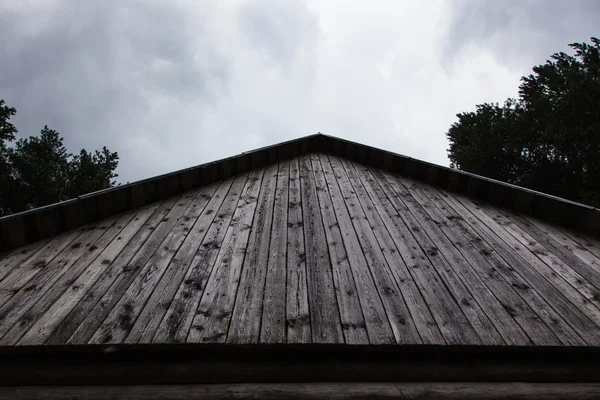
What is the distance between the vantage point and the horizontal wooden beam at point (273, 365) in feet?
4.81

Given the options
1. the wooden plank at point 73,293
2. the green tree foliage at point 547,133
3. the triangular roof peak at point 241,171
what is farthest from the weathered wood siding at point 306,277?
the green tree foliage at point 547,133

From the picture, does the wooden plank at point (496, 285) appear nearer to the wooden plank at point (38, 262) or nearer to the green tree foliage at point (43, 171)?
the wooden plank at point (38, 262)

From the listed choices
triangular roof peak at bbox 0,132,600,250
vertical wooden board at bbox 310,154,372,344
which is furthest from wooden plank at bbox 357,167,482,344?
triangular roof peak at bbox 0,132,600,250

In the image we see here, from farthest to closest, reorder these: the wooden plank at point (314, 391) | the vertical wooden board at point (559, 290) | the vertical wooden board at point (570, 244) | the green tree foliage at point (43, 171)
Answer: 1. the green tree foliage at point (43, 171)
2. the vertical wooden board at point (570, 244)
3. the vertical wooden board at point (559, 290)
4. the wooden plank at point (314, 391)

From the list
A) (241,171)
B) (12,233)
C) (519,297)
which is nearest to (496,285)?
(519,297)

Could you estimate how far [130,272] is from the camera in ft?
6.95

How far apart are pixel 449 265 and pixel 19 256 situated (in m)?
2.78

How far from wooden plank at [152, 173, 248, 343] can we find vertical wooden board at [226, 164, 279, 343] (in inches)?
8.1

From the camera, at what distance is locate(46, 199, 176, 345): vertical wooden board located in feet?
5.32

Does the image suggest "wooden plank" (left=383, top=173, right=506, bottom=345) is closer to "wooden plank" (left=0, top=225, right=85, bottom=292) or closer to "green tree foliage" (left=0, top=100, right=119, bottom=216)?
"wooden plank" (left=0, top=225, right=85, bottom=292)

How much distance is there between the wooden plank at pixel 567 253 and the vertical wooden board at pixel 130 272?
2.64m

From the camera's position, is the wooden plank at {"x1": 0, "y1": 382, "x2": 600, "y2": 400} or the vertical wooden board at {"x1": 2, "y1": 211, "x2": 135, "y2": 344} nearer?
the wooden plank at {"x1": 0, "y1": 382, "x2": 600, "y2": 400}

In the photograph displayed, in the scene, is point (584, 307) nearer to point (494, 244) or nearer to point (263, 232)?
point (494, 244)

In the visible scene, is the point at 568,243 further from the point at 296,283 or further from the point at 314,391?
the point at 314,391
